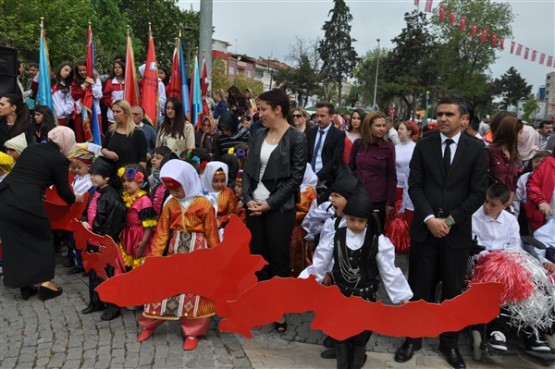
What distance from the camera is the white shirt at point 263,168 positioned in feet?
13.4

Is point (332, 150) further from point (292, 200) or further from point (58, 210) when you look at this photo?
point (58, 210)

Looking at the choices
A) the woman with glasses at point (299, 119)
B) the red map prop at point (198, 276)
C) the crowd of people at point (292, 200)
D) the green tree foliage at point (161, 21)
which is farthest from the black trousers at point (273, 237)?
the green tree foliage at point (161, 21)

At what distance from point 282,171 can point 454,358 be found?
6.61ft

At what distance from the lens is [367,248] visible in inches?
137

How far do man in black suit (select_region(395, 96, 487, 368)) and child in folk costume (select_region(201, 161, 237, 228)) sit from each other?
1.92 m

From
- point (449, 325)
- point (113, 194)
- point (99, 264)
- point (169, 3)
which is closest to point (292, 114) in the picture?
point (113, 194)

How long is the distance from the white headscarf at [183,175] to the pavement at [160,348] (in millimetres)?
1243

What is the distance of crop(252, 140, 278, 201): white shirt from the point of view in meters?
4.07

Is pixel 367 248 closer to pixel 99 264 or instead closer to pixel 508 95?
→ pixel 99 264

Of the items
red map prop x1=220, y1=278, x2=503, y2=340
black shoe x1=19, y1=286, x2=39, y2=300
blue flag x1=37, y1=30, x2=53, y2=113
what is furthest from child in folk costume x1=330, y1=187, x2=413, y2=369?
blue flag x1=37, y1=30, x2=53, y2=113

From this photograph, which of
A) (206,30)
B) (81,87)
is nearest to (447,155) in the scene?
(81,87)

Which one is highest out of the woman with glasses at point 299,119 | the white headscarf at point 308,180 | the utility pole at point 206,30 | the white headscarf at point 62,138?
the utility pole at point 206,30

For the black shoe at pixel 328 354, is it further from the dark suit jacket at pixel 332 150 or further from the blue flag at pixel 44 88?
the blue flag at pixel 44 88

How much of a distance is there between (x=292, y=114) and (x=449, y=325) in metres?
4.18
